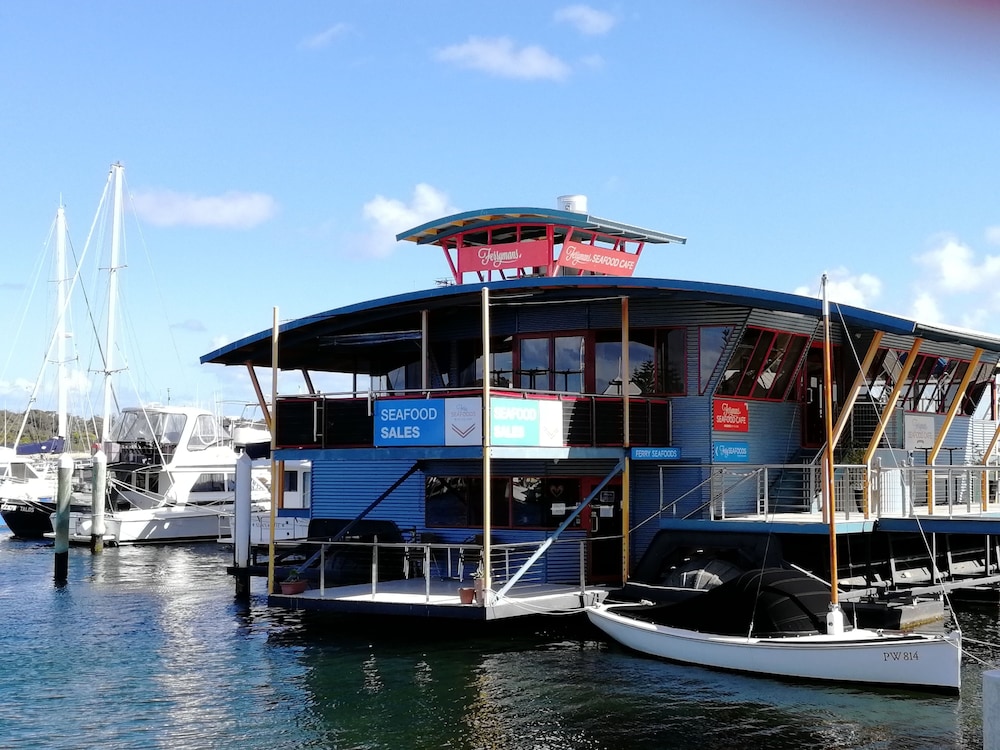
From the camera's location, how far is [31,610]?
3075cm

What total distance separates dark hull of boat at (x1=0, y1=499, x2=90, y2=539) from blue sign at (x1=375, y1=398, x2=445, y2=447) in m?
41.3

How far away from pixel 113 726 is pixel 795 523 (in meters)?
13.0

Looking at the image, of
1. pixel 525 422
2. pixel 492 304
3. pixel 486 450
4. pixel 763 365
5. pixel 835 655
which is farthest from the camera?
pixel 763 365

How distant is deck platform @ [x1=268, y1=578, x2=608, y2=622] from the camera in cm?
2106

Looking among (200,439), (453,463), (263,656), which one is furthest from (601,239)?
(200,439)

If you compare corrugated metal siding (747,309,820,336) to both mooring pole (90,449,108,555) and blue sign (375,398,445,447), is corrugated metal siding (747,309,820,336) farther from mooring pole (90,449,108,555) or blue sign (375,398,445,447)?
mooring pole (90,449,108,555)

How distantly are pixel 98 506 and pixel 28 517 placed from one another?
37.2 ft

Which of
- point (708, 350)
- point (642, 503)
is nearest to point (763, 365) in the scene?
point (708, 350)

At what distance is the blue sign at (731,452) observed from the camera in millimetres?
24594

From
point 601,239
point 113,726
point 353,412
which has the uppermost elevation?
point 601,239

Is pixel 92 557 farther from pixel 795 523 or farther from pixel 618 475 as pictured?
pixel 795 523

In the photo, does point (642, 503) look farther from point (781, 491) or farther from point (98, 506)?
point (98, 506)

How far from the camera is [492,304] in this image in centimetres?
2484

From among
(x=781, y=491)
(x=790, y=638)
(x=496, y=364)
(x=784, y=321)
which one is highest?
(x=784, y=321)
